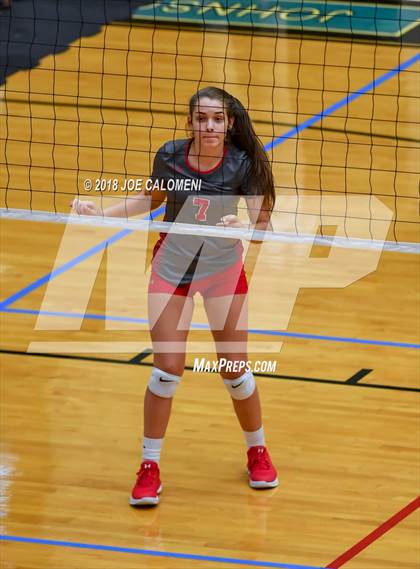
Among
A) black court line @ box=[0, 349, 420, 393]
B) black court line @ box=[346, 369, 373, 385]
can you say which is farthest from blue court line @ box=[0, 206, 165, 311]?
black court line @ box=[346, 369, 373, 385]

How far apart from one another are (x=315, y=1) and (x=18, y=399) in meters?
11.0

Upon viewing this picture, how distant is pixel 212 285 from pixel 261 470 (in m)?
1.13

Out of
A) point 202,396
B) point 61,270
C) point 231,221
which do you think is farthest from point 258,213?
point 61,270

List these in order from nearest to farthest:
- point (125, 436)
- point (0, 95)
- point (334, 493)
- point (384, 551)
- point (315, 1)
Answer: point (384, 551), point (334, 493), point (125, 436), point (0, 95), point (315, 1)

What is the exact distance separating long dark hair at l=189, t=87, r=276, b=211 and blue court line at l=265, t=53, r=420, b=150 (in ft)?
17.7

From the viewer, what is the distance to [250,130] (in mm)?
7113

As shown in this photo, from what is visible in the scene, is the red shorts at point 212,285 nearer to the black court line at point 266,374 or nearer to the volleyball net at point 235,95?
the black court line at point 266,374

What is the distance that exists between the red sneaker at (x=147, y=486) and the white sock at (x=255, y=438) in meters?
0.54

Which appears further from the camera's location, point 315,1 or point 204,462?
point 315,1

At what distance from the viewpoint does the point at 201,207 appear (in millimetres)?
7047

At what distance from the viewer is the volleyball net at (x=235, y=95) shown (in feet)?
38.9

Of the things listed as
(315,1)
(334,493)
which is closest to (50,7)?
(315,1)

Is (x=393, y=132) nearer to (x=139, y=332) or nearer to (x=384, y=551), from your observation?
(x=139, y=332)

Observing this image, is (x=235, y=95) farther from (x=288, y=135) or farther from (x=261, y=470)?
(x=261, y=470)
